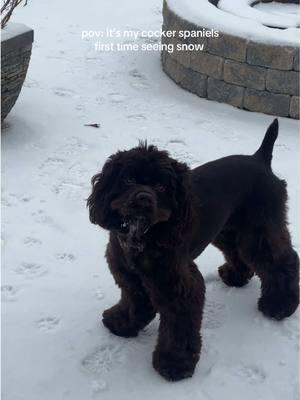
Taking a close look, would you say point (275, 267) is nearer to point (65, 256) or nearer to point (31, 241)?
point (65, 256)

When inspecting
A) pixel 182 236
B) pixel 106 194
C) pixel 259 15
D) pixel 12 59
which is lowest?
pixel 259 15

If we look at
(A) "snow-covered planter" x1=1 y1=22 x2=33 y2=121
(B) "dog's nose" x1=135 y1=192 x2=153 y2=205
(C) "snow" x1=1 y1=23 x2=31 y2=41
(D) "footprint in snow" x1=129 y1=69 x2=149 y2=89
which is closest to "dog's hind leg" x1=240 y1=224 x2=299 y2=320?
(B) "dog's nose" x1=135 y1=192 x2=153 y2=205

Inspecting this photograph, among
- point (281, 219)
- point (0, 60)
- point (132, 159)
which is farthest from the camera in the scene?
point (0, 60)

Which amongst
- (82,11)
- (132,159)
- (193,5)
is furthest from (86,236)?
(82,11)

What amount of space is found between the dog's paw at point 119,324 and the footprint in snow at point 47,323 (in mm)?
258

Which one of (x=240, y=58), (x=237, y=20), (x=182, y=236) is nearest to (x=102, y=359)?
(x=182, y=236)

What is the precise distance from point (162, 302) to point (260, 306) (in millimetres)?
808

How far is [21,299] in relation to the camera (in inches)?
132

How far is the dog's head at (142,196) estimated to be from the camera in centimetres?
244

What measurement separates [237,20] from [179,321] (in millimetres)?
3911

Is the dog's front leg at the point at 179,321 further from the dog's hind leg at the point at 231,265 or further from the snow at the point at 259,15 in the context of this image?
the snow at the point at 259,15

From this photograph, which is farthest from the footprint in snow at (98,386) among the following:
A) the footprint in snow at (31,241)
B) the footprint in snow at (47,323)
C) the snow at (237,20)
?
the snow at (237,20)

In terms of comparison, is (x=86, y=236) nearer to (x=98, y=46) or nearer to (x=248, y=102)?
(x=248, y=102)

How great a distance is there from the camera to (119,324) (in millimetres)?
A: 3125
